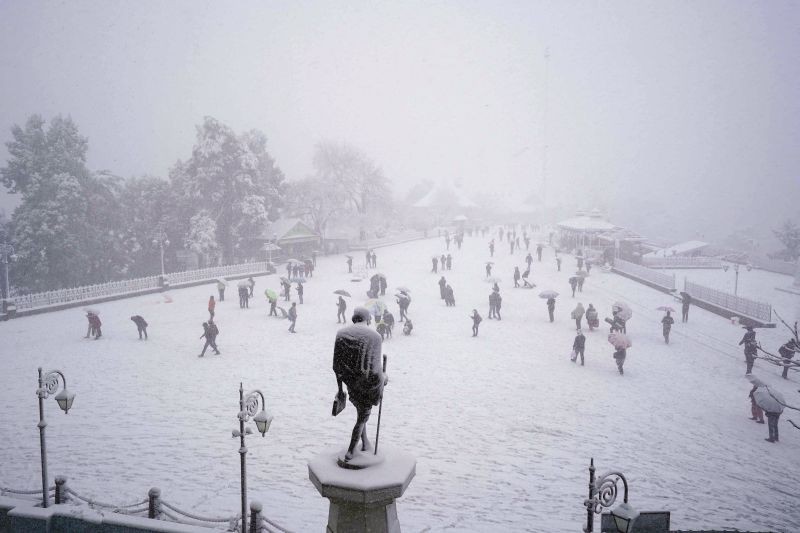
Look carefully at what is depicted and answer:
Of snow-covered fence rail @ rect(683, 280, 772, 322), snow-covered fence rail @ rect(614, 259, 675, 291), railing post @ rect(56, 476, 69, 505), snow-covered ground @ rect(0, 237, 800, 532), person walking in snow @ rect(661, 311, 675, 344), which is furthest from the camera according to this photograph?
snow-covered fence rail @ rect(614, 259, 675, 291)

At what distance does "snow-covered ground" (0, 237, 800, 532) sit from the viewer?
820cm

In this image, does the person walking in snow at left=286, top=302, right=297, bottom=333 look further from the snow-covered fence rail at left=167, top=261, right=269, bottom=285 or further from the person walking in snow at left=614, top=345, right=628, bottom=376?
the snow-covered fence rail at left=167, top=261, right=269, bottom=285

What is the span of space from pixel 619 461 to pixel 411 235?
45.1 metres

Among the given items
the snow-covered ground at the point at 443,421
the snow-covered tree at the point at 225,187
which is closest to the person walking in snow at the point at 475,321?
the snow-covered ground at the point at 443,421

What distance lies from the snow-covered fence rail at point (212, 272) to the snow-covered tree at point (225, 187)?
17.4ft

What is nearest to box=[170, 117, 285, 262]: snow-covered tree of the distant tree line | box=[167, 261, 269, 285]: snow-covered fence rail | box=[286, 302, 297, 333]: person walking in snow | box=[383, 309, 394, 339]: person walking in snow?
the distant tree line

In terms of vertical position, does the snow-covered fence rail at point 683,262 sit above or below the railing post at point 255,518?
above

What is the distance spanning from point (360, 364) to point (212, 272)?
1156 inches

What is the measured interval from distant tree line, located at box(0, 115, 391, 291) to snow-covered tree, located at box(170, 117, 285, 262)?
78 mm

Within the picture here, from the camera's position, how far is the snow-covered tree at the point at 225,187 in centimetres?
3697

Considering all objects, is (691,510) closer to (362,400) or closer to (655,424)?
(655,424)

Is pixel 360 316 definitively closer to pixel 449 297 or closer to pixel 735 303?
pixel 449 297

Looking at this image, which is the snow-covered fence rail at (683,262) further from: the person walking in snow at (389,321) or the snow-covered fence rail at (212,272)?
the snow-covered fence rail at (212,272)

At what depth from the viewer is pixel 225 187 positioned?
124 ft
